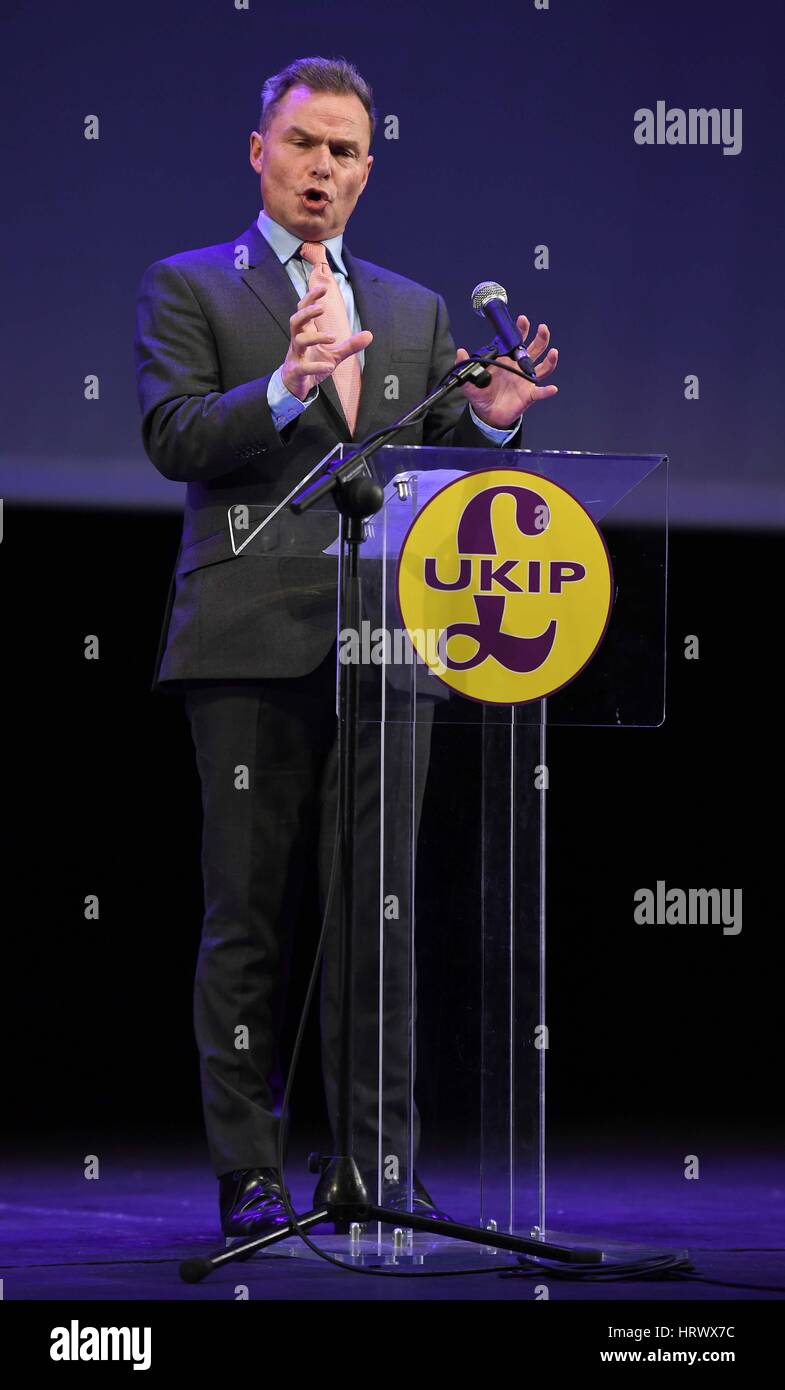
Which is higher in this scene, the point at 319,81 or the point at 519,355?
the point at 319,81

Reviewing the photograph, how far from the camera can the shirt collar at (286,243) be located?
2643 millimetres

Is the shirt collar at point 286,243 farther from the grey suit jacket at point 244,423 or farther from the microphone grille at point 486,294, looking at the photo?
the microphone grille at point 486,294

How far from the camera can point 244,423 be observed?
2344 millimetres

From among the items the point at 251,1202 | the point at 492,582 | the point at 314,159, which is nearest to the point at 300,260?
the point at 314,159

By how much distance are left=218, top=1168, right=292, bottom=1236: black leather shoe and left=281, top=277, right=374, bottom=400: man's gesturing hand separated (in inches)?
41.8

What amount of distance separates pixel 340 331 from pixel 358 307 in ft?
0.24

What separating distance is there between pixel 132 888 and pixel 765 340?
1737mm

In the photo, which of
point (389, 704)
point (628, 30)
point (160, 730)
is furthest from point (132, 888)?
point (628, 30)

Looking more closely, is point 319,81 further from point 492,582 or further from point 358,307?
point 492,582

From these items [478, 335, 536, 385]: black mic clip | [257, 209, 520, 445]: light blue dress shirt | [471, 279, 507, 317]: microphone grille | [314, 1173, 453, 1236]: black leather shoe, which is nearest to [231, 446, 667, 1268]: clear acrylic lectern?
[314, 1173, 453, 1236]: black leather shoe

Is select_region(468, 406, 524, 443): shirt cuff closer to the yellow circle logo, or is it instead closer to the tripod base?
the yellow circle logo

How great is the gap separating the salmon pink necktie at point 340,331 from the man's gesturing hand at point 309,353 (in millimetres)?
276

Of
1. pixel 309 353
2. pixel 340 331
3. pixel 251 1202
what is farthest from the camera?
pixel 340 331

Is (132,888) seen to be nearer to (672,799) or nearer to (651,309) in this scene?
(672,799)
